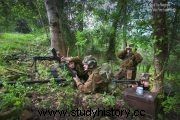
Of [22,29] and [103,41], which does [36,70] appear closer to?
[103,41]

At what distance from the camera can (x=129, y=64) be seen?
10.1 m

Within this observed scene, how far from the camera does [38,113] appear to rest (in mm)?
5520

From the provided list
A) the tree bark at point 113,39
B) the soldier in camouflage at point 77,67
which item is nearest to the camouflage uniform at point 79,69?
the soldier in camouflage at point 77,67

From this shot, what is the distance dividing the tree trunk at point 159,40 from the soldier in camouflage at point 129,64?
340 centimetres

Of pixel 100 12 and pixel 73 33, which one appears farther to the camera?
pixel 73 33

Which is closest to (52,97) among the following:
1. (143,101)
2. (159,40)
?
(143,101)

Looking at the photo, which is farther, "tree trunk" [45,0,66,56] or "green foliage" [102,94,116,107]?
"tree trunk" [45,0,66,56]

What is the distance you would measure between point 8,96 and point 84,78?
2445 millimetres

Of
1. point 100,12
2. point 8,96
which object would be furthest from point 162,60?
point 100,12

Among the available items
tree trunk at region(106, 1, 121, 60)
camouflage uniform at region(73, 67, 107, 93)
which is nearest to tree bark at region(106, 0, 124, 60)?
tree trunk at region(106, 1, 121, 60)

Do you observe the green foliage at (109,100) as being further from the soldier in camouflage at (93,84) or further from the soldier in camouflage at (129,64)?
the soldier in camouflage at (129,64)

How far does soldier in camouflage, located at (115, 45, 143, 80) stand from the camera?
9.94 meters

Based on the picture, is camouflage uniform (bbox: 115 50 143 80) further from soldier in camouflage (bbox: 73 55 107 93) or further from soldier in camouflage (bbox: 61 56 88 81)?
soldier in camouflage (bbox: 73 55 107 93)

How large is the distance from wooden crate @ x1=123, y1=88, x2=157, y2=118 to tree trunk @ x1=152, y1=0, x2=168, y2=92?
58cm
